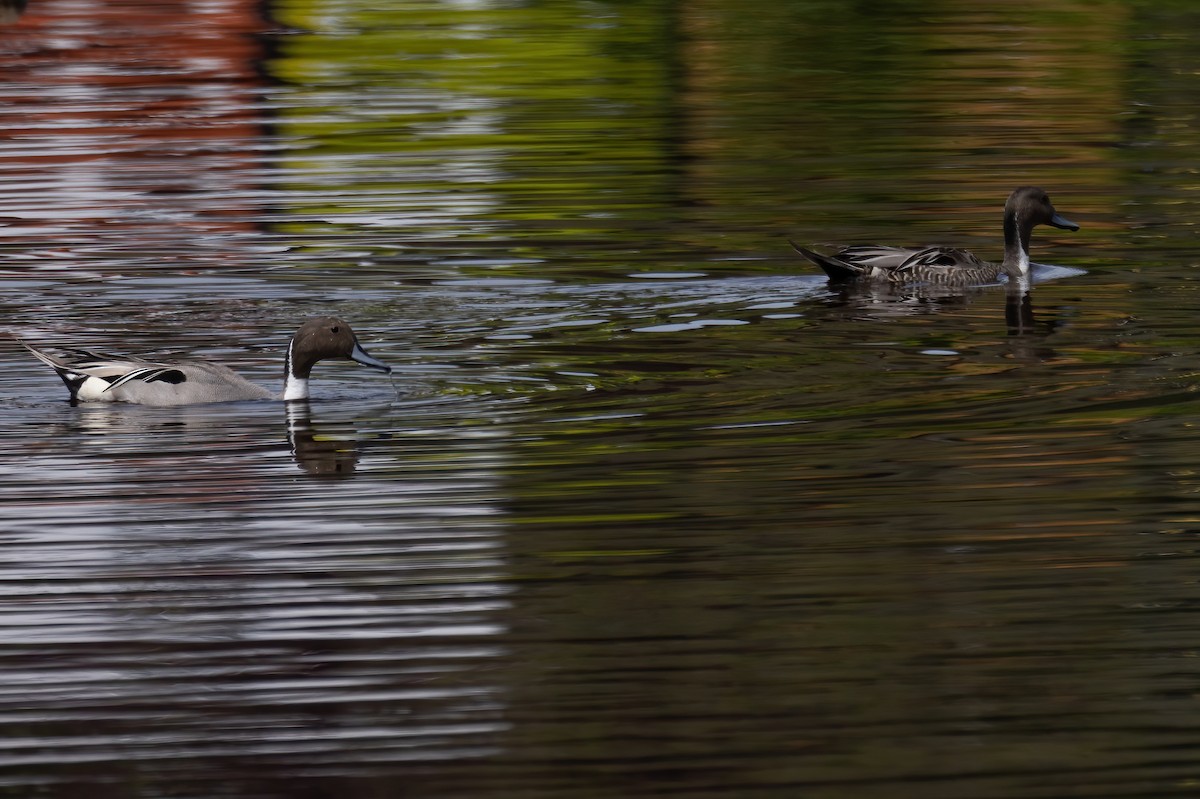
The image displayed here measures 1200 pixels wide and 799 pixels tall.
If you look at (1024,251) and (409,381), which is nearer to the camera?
(409,381)

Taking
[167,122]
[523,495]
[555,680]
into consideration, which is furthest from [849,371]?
[167,122]

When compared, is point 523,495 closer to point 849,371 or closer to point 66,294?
point 849,371

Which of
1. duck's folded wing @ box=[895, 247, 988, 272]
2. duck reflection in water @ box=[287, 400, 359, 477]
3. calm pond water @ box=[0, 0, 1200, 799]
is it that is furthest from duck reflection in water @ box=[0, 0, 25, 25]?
duck reflection in water @ box=[287, 400, 359, 477]

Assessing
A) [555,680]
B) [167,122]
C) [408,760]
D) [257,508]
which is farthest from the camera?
[167,122]

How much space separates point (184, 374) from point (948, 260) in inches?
232

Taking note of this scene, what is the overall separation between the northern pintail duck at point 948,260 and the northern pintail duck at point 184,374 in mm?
4325

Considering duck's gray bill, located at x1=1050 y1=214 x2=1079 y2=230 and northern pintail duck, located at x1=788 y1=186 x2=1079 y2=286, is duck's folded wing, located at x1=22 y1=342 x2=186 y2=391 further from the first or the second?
duck's gray bill, located at x1=1050 y1=214 x2=1079 y2=230

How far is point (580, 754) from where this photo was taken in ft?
22.7

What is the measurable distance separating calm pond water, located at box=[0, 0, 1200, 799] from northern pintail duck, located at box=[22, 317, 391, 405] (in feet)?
0.47

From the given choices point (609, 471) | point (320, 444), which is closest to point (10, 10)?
point (320, 444)

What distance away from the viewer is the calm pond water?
711 cm

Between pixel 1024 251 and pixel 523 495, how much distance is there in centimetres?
756

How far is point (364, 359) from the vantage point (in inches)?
498

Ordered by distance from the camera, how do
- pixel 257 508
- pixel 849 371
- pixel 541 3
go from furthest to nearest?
pixel 541 3 → pixel 849 371 → pixel 257 508
